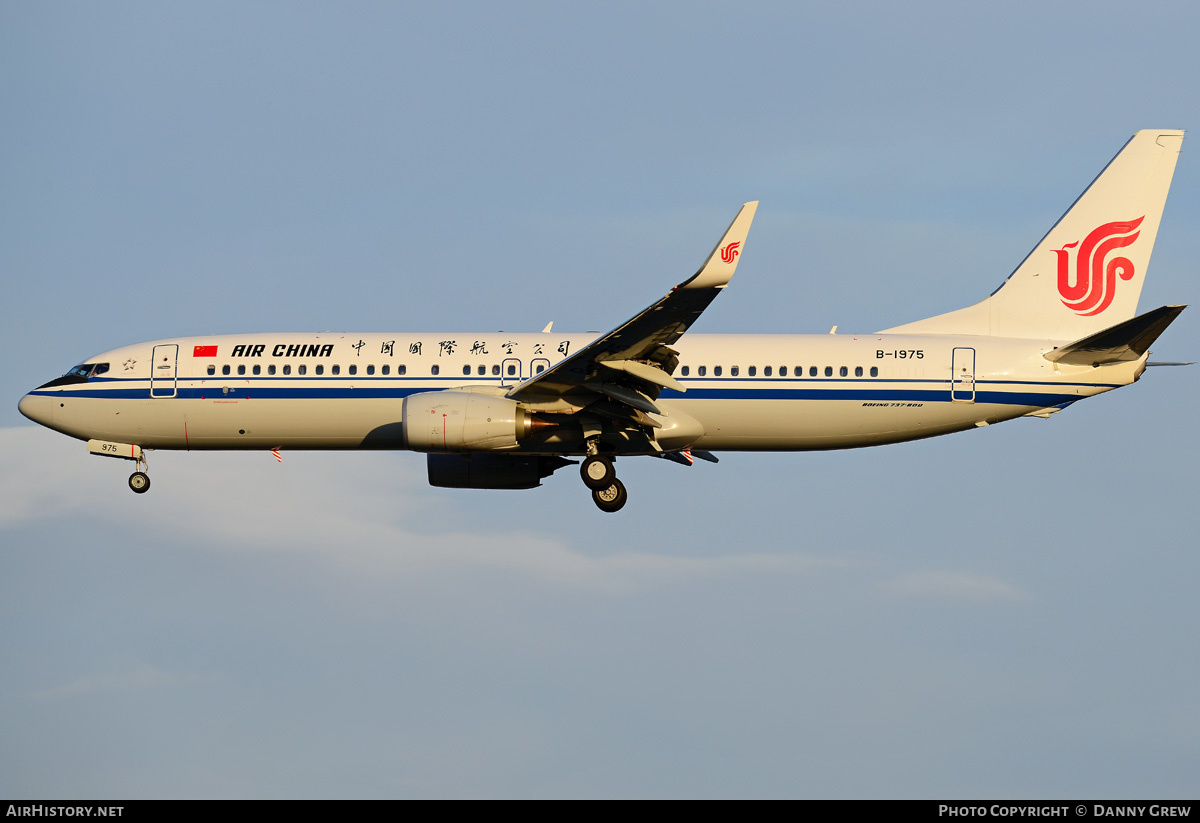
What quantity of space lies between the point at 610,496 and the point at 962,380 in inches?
362

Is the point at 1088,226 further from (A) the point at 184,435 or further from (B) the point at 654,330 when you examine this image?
(A) the point at 184,435

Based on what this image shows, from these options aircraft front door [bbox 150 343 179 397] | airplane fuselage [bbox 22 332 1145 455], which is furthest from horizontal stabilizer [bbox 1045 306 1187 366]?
aircraft front door [bbox 150 343 179 397]

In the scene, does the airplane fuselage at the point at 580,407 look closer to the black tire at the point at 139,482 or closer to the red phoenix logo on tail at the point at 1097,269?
the black tire at the point at 139,482

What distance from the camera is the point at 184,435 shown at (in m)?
36.8

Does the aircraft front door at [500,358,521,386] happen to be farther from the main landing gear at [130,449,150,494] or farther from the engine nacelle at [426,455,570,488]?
the main landing gear at [130,449,150,494]

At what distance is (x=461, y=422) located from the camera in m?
33.3

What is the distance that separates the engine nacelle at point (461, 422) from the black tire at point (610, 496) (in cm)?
316

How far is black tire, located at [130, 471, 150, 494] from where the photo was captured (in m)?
37.5

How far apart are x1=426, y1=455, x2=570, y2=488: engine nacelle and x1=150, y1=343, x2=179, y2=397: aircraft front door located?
6.98 m

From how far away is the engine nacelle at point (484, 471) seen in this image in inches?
1503

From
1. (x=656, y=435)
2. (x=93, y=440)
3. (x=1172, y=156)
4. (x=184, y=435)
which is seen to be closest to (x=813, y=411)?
(x=656, y=435)

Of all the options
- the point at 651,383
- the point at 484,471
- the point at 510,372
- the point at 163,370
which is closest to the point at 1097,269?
the point at 651,383

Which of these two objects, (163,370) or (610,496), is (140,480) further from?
(610,496)

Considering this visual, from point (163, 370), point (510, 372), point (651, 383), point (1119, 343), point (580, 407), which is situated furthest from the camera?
point (163, 370)
